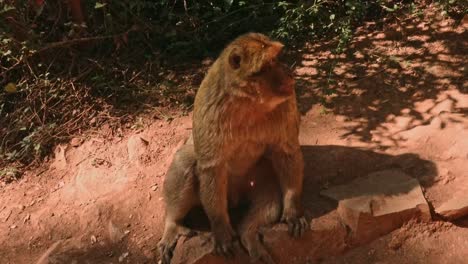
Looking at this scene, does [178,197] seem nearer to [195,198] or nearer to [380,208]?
[195,198]

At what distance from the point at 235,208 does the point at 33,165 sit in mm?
2795

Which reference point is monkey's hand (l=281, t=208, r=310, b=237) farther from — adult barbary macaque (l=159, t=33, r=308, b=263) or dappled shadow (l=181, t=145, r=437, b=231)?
dappled shadow (l=181, t=145, r=437, b=231)

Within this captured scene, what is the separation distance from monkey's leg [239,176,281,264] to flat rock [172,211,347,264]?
67 mm

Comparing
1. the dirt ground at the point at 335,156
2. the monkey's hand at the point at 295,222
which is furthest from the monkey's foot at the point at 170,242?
the monkey's hand at the point at 295,222

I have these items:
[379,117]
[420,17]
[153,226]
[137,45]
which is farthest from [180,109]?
[420,17]

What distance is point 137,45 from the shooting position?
23.9 ft

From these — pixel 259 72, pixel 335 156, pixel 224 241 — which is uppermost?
pixel 259 72

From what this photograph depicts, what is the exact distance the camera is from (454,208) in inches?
165

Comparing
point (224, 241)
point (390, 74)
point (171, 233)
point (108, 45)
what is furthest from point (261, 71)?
point (108, 45)

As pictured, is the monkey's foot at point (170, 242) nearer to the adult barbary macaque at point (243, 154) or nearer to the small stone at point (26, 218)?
the adult barbary macaque at point (243, 154)

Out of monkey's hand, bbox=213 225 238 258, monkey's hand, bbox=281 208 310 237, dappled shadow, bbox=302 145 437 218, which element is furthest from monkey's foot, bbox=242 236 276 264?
dappled shadow, bbox=302 145 437 218

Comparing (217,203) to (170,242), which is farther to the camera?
(170,242)

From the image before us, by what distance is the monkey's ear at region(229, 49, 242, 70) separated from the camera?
3.83m

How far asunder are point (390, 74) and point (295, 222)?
2688mm
